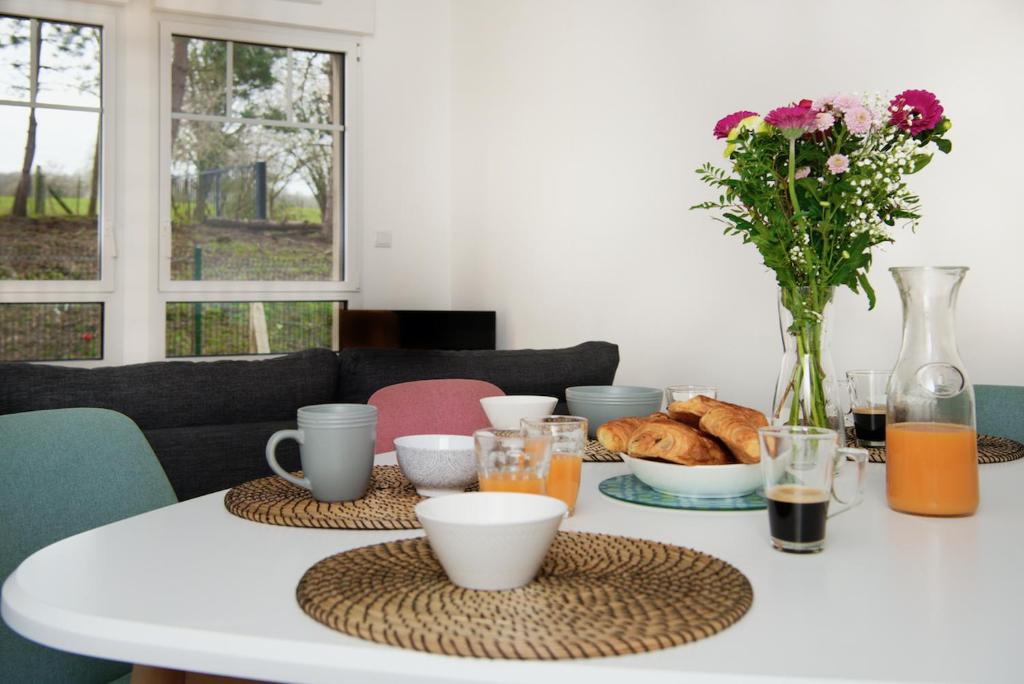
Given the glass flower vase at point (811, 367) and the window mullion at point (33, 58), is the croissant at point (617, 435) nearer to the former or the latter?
the glass flower vase at point (811, 367)

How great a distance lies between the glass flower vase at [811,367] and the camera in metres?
1.15

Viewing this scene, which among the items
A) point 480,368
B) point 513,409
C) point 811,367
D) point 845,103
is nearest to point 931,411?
point 811,367

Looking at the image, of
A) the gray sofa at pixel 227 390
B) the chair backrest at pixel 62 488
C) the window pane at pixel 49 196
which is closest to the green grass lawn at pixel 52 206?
the window pane at pixel 49 196

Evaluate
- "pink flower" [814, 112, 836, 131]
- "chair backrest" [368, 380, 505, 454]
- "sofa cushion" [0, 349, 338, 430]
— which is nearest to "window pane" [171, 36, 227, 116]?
"sofa cushion" [0, 349, 338, 430]

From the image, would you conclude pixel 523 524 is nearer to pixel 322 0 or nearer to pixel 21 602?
pixel 21 602

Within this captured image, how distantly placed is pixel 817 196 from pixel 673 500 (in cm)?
42

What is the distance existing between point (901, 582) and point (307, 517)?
543mm

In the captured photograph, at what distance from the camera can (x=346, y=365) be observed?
2.36 metres

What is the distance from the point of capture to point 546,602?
656mm

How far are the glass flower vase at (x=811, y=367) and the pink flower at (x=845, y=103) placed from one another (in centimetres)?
22

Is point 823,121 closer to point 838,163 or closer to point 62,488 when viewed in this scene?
point 838,163

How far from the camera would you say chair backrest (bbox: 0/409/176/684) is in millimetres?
1054

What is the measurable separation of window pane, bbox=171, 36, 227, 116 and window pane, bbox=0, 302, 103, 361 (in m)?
1.21

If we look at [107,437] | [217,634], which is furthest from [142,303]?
[217,634]
